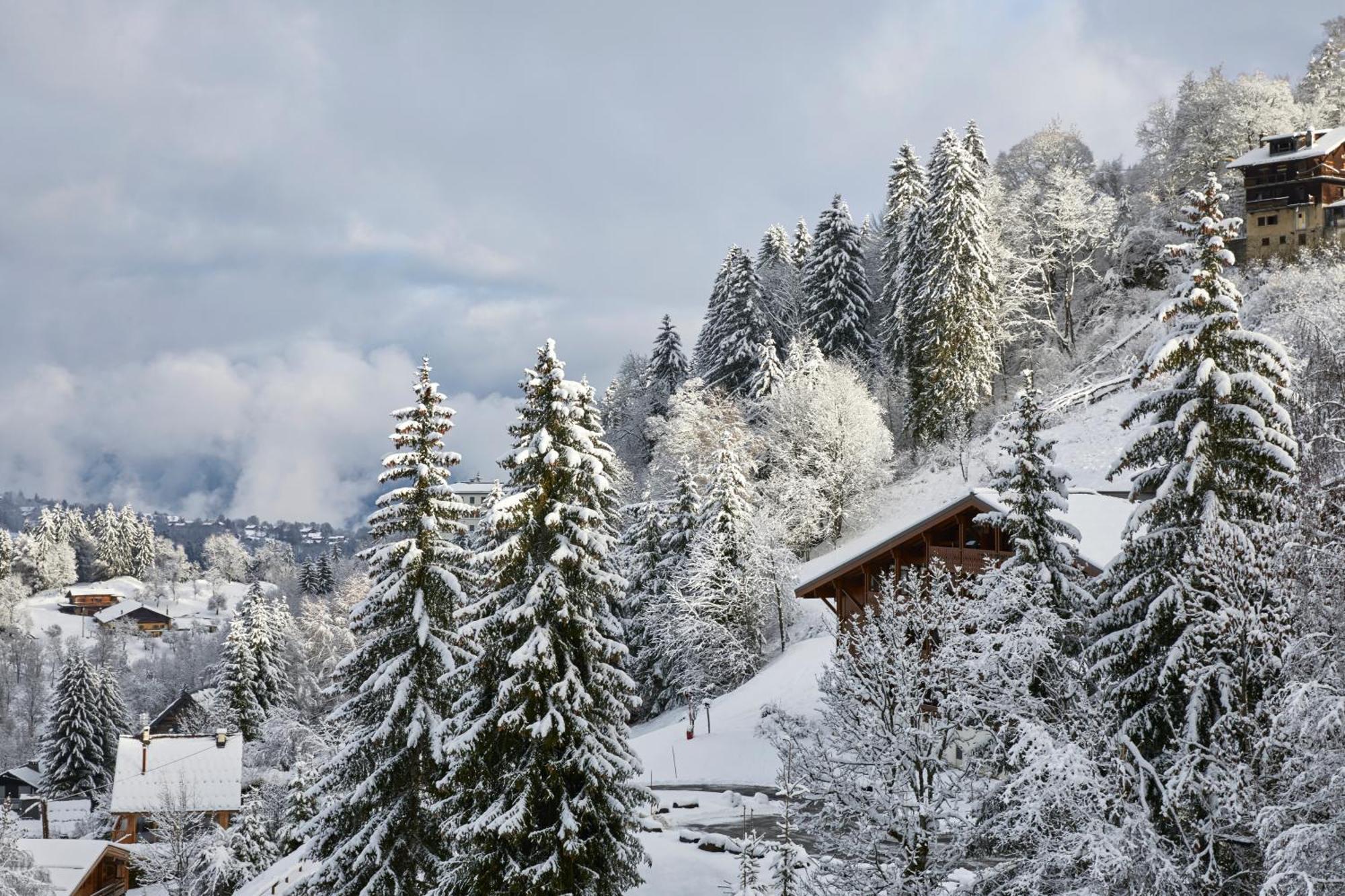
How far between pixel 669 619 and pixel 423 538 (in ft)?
82.3

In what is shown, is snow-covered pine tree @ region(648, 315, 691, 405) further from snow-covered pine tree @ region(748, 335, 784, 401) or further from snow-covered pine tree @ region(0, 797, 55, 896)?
snow-covered pine tree @ region(0, 797, 55, 896)

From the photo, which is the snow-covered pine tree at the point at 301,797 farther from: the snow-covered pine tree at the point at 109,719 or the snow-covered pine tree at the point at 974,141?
the snow-covered pine tree at the point at 974,141

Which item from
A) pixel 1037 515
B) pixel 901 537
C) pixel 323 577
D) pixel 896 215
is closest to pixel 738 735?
pixel 901 537

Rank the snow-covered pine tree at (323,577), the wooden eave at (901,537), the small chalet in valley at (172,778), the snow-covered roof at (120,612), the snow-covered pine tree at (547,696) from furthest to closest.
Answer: the snow-covered roof at (120,612) → the snow-covered pine tree at (323,577) → the small chalet in valley at (172,778) → the wooden eave at (901,537) → the snow-covered pine tree at (547,696)

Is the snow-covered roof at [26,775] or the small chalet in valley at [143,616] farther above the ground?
the small chalet in valley at [143,616]

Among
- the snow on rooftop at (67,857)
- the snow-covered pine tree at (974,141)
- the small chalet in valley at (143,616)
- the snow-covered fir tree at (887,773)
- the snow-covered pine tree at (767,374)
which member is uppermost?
the snow-covered pine tree at (974,141)

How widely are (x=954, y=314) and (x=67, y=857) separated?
53.2m

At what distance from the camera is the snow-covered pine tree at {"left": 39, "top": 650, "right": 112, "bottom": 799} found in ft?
202

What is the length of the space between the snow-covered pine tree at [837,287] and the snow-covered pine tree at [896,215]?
2.02 metres

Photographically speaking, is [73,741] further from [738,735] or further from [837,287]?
[837,287]

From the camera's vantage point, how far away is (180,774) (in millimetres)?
50312

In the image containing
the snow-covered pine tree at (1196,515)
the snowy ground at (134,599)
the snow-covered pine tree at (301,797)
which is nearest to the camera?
the snow-covered pine tree at (1196,515)

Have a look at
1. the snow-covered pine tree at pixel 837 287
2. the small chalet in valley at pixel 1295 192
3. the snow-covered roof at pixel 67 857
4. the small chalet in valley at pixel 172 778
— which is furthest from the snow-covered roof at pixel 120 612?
the small chalet in valley at pixel 1295 192

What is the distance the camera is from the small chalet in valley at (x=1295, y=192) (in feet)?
161
